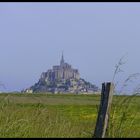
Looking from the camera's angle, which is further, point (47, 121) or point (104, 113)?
point (47, 121)

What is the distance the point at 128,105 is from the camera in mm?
8289

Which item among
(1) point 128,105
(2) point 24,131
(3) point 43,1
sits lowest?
(2) point 24,131

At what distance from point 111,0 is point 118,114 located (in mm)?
1717

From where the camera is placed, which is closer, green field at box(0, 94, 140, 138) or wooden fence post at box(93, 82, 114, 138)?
wooden fence post at box(93, 82, 114, 138)

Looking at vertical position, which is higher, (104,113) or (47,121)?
(104,113)

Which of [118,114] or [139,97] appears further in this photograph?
[139,97]

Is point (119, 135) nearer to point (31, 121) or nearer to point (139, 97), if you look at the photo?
point (139, 97)

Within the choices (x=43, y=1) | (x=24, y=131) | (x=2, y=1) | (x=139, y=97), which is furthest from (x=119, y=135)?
(x=2, y=1)

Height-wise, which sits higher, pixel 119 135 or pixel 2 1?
pixel 2 1

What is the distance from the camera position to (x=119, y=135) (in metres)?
7.98

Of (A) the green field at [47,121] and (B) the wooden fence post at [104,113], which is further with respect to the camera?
(A) the green field at [47,121]

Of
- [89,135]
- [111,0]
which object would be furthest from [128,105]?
[111,0]

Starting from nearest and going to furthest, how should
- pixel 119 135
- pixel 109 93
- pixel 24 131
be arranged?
pixel 109 93, pixel 119 135, pixel 24 131

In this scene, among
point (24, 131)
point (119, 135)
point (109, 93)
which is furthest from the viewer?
point (24, 131)
